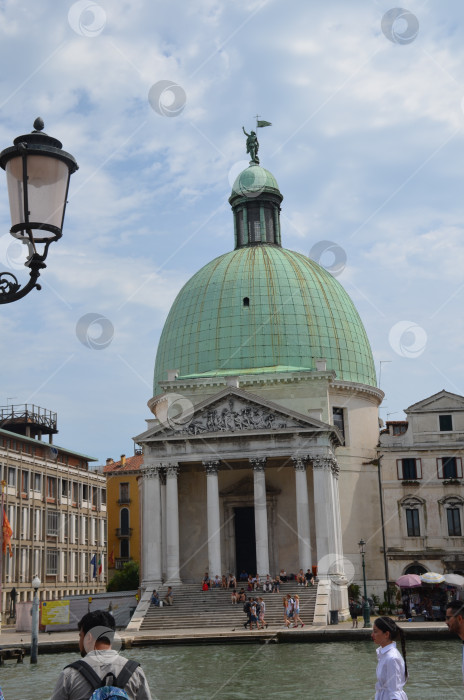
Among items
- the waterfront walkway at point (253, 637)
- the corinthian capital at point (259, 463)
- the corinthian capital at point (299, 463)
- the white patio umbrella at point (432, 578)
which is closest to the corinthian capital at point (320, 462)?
the corinthian capital at point (299, 463)

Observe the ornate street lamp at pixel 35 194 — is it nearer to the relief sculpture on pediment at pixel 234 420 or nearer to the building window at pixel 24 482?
the relief sculpture on pediment at pixel 234 420

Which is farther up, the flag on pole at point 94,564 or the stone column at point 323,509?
the stone column at point 323,509

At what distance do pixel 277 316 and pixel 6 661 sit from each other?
30.4 meters

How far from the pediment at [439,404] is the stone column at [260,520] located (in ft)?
40.6

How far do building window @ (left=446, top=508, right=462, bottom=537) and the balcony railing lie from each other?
37692 mm

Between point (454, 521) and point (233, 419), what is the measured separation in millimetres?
15652

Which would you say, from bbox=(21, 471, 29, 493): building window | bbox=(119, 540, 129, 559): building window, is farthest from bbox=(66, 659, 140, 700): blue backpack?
bbox=(119, 540, 129, 559): building window

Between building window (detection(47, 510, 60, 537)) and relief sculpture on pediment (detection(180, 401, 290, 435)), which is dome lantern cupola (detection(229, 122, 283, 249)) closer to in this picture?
relief sculpture on pediment (detection(180, 401, 290, 435))

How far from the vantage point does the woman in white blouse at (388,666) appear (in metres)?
8.74

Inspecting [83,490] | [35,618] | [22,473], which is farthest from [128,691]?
[83,490]

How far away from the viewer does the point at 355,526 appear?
177 feet

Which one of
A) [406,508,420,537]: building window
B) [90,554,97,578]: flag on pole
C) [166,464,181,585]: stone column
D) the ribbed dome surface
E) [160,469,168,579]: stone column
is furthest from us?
[90,554,97,578]: flag on pole

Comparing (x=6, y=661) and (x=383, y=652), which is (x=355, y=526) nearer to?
(x=6, y=661)

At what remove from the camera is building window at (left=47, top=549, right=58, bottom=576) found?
204 feet
